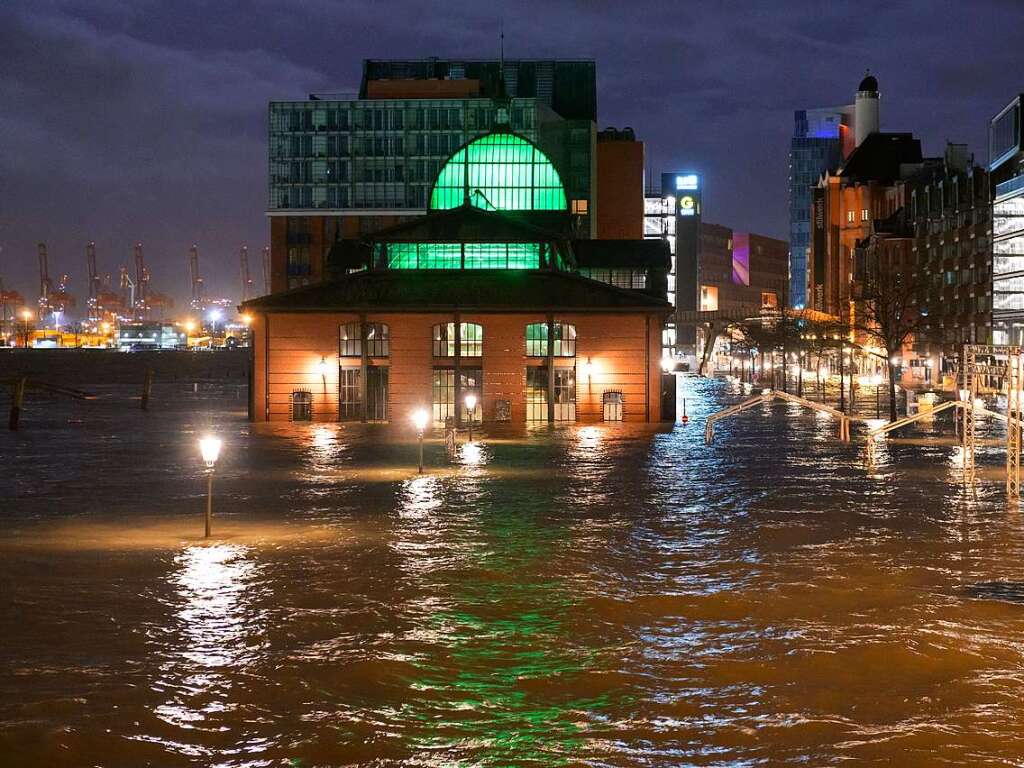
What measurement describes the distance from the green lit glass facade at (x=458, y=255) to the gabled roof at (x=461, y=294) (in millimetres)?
1731

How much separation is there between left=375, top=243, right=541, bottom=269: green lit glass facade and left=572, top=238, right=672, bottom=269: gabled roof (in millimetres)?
19578

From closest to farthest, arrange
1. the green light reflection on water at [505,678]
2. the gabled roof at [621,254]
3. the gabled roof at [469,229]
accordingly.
Result: the green light reflection on water at [505,678] < the gabled roof at [469,229] < the gabled roof at [621,254]

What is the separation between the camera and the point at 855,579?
23094mm

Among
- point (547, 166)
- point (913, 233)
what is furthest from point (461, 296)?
point (913, 233)

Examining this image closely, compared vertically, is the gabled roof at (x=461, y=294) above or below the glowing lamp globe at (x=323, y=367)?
above

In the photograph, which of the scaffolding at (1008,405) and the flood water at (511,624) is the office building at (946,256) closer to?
the scaffolding at (1008,405)

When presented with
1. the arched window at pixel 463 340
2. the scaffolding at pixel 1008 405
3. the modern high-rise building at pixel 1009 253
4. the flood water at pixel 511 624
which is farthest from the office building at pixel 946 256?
the flood water at pixel 511 624

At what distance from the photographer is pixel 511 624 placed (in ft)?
63.7

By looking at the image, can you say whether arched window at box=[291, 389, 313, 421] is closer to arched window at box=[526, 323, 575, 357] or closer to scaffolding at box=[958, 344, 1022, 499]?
arched window at box=[526, 323, 575, 357]

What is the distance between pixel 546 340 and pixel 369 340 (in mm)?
9825

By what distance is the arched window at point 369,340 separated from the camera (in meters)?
70.6

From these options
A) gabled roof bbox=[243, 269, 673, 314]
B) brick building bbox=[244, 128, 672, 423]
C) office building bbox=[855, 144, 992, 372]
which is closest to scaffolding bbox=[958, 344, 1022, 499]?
brick building bbox=[244, 128, 672, 423]

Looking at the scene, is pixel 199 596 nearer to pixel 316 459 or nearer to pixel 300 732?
pixel 300 732

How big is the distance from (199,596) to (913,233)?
152283mm
